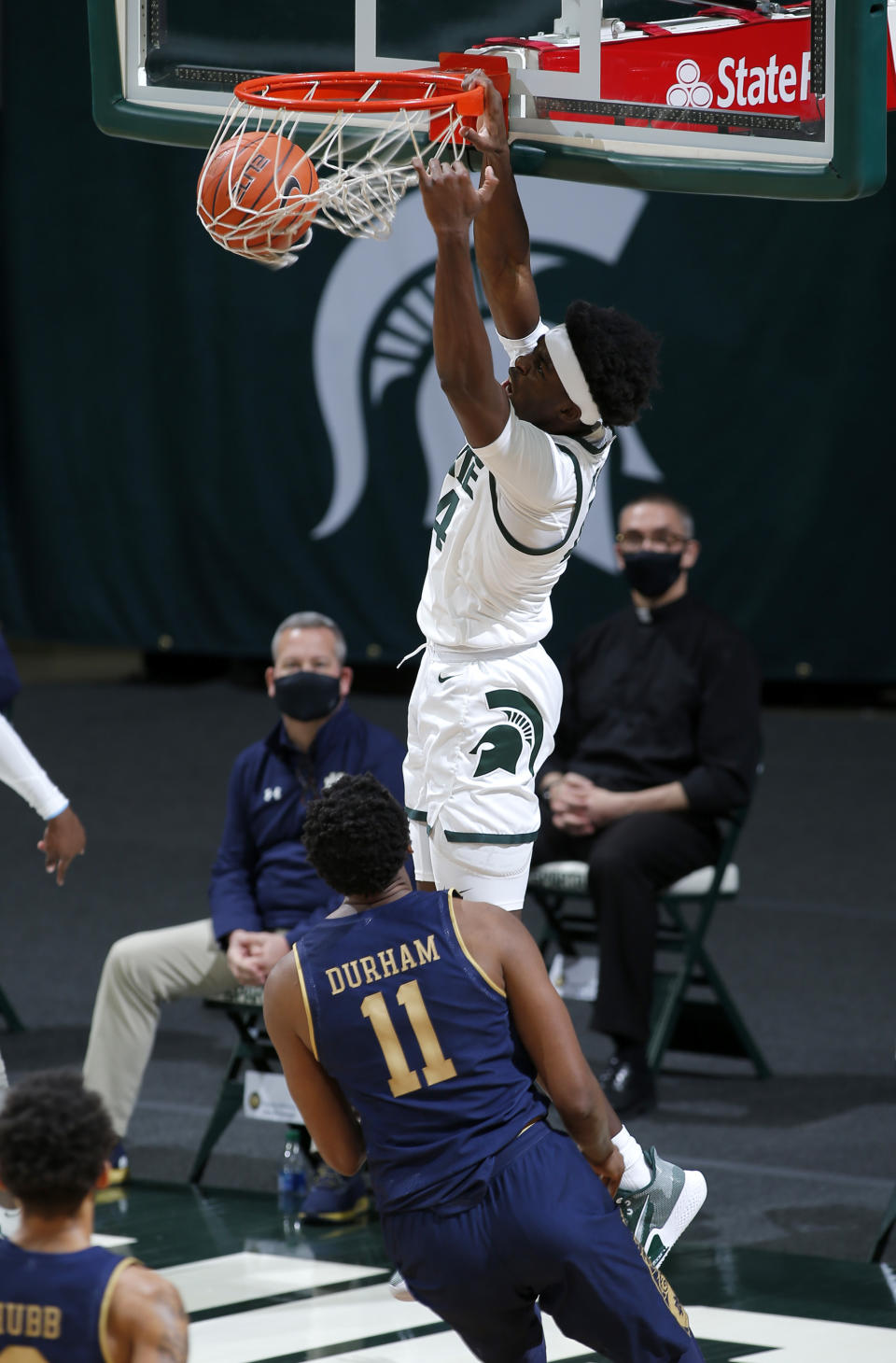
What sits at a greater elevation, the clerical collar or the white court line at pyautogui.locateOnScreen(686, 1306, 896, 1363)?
the clerical collar

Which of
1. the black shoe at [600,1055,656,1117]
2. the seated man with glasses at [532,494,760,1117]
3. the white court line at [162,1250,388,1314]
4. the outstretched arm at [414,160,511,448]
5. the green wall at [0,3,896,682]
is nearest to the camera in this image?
the outstretched arm at [414,160,511,448]

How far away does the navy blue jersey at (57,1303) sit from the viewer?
2326 mm

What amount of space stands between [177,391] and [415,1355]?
9556 mm

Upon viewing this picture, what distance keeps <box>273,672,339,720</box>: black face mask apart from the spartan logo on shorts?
1.47 metres

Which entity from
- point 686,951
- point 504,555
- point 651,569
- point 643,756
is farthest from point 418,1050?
point 651,569

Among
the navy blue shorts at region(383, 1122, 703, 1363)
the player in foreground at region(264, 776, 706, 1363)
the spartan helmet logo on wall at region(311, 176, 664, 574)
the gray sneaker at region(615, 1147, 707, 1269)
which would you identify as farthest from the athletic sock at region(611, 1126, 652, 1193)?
the spartan helmet logo on wall at region(311, 176, 664, 574)

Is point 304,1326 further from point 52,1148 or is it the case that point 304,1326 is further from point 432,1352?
point 52,1148

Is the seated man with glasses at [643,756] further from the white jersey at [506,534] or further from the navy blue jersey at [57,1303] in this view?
the navy blue jersey at [57,1303]

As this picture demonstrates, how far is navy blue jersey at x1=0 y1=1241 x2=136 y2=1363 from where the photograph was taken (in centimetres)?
233

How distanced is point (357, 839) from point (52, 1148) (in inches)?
39.8

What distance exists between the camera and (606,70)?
395cm

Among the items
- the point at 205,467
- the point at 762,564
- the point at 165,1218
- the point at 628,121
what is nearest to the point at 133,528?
the point at 205,467

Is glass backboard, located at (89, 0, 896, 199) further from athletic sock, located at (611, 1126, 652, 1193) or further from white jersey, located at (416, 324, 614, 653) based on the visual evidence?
athletic sock, located at (611, 1126, 652, 1193)

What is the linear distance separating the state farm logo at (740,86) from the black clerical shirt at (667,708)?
2311mm
